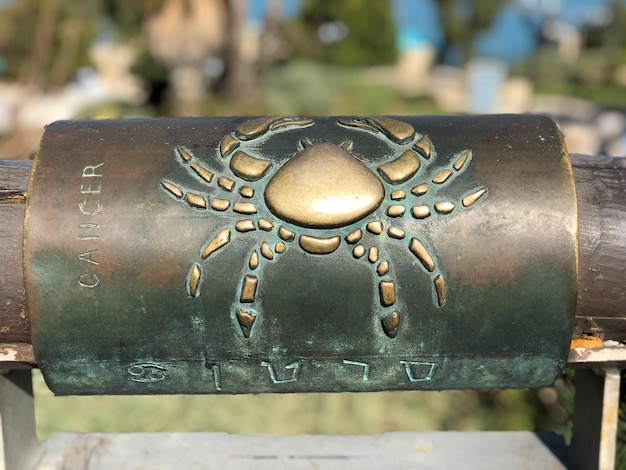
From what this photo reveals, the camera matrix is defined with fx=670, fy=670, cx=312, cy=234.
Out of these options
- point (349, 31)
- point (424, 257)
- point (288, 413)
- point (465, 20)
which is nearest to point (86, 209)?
point (424, 257)

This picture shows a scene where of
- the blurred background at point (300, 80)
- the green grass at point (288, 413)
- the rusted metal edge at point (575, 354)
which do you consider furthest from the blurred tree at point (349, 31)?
the rusted metal edge at point (575, 354)

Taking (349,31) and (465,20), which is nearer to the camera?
(349,31)

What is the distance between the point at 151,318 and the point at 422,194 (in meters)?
0.52

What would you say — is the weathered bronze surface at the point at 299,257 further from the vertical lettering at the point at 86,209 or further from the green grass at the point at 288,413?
the green grass at the point at 288,413

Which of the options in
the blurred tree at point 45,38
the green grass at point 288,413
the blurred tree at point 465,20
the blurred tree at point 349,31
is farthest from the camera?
the blurred tree at point 465,20

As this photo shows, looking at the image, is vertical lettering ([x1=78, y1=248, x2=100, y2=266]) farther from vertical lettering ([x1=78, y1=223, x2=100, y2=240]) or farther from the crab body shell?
the crab body shell

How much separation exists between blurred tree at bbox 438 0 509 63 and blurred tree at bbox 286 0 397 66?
2276 mm

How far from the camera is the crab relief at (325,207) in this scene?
1.14m

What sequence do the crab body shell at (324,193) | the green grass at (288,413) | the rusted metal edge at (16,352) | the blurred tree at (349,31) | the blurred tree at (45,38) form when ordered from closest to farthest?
the crab body shell at (324,193) < the rusted metal edge at (16,352) < the green grass at (288,413) < the blurred tree at (45,38) < the blurred tree at (349,31)

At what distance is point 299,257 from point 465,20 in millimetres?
22170

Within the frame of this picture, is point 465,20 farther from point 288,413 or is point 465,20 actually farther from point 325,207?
point 325,207

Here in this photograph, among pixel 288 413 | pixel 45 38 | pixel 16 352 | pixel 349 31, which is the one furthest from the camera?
pixel 349 31

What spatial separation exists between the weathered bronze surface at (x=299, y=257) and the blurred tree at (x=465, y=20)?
21279 millimetres

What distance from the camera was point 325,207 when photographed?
3.72ft
